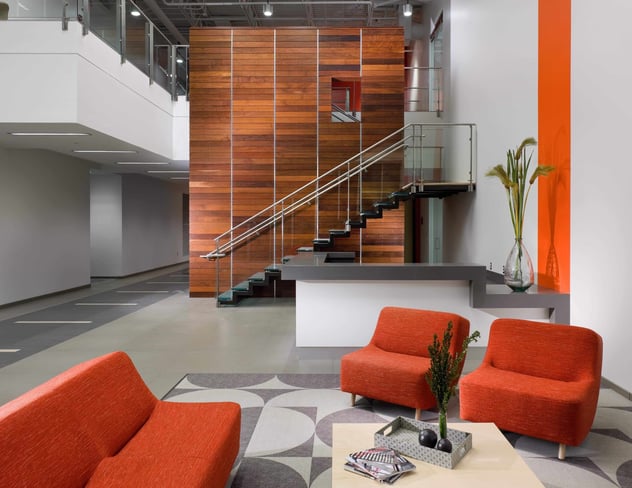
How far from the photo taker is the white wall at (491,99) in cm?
656

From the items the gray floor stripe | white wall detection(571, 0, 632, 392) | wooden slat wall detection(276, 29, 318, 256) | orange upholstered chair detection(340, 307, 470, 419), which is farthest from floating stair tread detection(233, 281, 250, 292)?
white wall detection(571, 0, 632, 392)

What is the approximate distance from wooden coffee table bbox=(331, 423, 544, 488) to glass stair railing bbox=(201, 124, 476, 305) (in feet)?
22.3

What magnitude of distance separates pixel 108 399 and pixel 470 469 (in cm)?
179

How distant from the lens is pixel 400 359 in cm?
406

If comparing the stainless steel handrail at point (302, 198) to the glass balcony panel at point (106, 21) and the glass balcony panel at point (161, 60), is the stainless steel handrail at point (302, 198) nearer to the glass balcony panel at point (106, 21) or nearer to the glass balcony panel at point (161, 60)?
the glass balcony panel at point (161, 60)

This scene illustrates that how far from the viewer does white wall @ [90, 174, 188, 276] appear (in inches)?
555

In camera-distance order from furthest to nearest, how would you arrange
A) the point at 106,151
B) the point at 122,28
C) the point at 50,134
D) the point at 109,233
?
the point at 109,233
the point at 106,151
the point at 122,28
the point at 50,134

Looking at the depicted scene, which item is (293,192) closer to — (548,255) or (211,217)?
(211,217)

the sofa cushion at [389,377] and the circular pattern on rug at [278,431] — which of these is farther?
the sofa cushion at [389,377]

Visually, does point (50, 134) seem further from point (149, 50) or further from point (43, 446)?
point (43, 446)

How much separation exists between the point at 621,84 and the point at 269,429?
4133 millimetres

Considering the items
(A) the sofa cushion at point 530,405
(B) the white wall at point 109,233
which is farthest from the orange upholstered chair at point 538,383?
(B) the white wall at point 109,233

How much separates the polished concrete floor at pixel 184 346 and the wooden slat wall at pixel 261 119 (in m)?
2.36

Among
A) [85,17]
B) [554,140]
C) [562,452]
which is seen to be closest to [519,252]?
[554,140]
